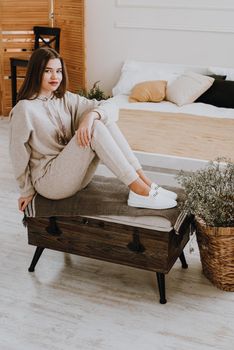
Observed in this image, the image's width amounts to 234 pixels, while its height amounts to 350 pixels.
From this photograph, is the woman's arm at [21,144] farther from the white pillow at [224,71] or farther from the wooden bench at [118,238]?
the white pillow at [224,71]

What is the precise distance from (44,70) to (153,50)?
2.96 meters

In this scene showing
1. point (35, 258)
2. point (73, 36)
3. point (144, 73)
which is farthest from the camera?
point (73, 36)

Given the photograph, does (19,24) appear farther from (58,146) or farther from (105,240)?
(105,240)

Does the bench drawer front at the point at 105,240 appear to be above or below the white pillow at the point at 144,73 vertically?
below

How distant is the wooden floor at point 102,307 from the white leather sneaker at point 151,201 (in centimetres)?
45

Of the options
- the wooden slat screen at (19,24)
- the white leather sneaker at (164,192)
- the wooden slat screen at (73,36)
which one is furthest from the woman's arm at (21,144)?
the wooden slat screen at (19,24)

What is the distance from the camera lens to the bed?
3.49m

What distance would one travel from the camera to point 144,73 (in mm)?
5188

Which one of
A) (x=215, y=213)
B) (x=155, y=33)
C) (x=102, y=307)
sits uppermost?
(x=155, y=33)

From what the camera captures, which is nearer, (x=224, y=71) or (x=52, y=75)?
(x=52, y=75)

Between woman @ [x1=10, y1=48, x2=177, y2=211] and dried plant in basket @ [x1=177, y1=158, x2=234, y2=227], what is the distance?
0.12m

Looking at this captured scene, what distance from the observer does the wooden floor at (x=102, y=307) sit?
231 centimetres

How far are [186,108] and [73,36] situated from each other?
1.66m

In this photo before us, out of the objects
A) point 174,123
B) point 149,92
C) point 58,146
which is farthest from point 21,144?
point 149,92
